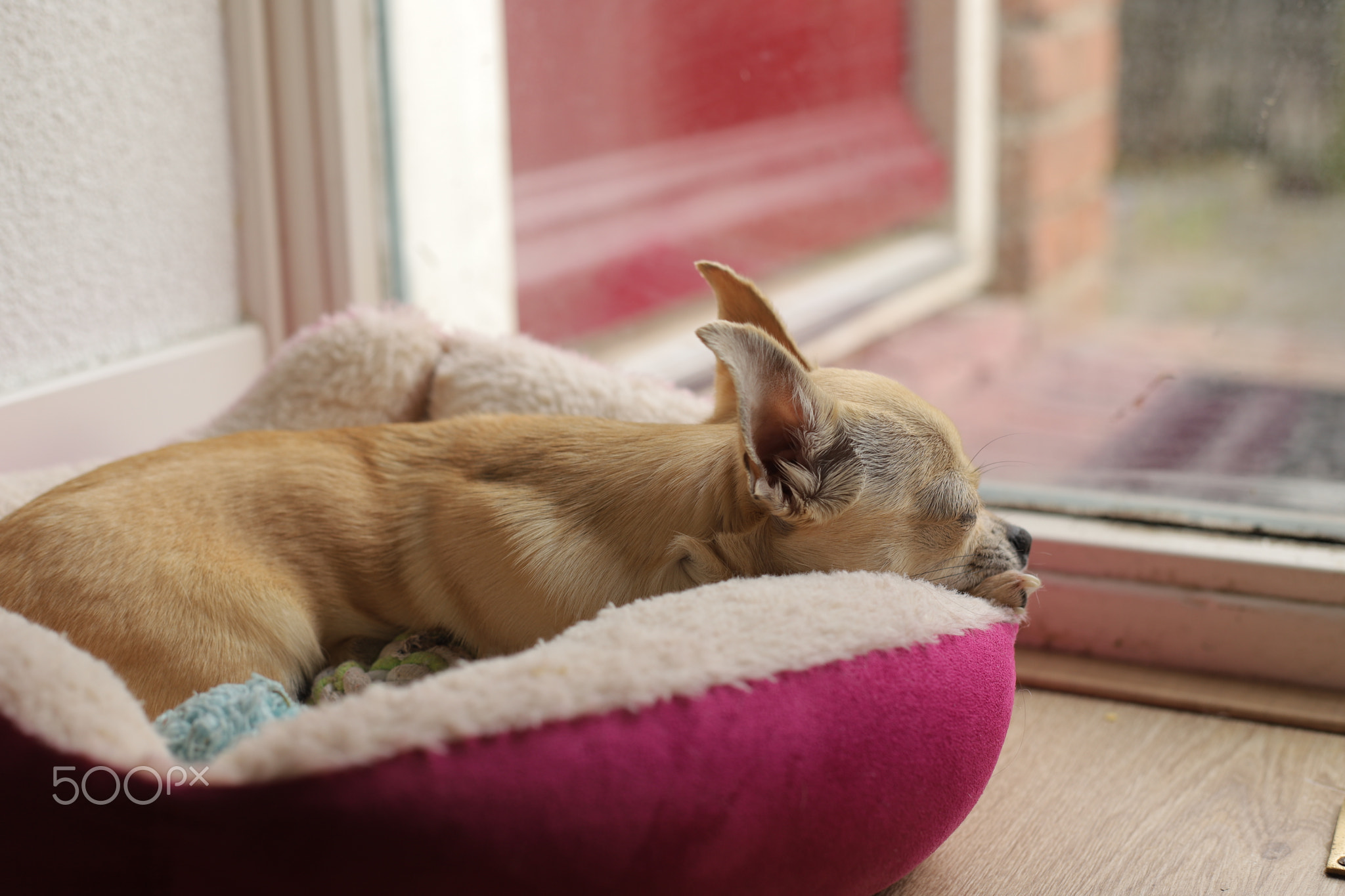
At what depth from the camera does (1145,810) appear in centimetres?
157

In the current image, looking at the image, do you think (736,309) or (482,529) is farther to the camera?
(736,309)

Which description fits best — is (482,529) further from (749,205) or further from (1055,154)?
(1055,154)

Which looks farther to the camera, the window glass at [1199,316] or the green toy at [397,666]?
the window glass at [1199,316]

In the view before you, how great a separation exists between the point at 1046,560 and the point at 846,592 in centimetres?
80

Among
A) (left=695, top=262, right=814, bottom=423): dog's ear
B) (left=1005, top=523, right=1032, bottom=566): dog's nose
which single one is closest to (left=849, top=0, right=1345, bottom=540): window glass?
(left=1005, top=523, right=1032, bottom=566): dog's nose

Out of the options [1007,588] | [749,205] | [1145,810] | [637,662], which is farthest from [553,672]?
[749,205]

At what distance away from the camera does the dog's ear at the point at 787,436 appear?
4.01ft

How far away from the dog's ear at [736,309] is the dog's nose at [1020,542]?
13.7 inches

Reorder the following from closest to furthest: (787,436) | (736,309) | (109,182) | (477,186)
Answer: (787,436) → (736,309) → (109,182) → (477,186)

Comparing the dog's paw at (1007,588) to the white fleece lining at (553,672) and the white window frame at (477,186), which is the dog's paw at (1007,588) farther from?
the white window frame at (477,186)

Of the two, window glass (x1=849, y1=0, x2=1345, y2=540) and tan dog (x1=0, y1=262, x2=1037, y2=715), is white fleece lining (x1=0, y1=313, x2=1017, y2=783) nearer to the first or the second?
tan dog (x1=0, y1=262, x2=1037, y2=715)

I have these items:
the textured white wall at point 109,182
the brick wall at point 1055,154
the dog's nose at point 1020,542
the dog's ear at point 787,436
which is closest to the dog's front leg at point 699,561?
the dog's ear at point 787,436

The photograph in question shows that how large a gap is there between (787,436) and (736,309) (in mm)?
360

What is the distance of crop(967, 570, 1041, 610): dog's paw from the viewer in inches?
57.8
